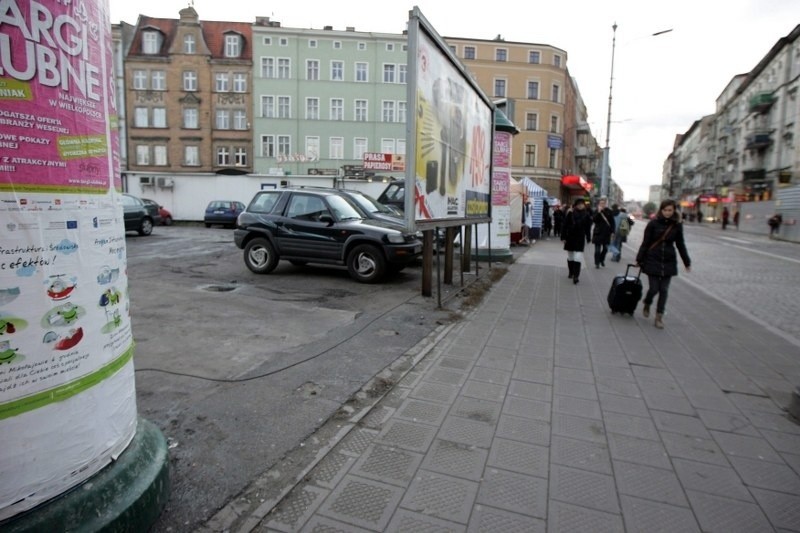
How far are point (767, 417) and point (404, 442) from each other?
3.03 meters

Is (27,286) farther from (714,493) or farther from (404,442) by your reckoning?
(714,493)

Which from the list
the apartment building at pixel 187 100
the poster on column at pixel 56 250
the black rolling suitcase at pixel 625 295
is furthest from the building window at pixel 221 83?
the poster on column at pixel 56 250

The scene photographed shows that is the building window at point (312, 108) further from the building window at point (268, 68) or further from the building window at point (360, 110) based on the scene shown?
the building window at point (268, 68)

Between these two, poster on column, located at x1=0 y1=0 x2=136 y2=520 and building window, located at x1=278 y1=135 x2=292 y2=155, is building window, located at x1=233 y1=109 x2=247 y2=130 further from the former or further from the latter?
poster on column, located at x1=0 y1=0 x2=136 y2=520

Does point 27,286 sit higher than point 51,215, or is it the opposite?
point 51,215

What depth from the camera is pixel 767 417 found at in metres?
4.00

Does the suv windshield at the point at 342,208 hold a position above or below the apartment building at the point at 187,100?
below

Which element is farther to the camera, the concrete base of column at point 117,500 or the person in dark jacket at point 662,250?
the person in dark jacket at point 662,250

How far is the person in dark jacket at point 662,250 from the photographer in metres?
6.88

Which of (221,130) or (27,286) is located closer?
(27,286)

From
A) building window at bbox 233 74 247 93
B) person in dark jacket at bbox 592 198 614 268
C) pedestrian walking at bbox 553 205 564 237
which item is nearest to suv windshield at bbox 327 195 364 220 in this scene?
person in dark jacket at bbox 592 198 614 268

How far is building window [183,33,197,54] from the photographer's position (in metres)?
41.7

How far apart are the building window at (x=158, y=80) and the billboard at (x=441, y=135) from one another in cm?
4010

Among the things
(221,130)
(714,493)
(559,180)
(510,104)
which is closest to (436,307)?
(714,493)
